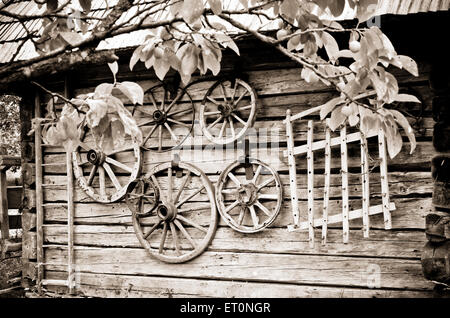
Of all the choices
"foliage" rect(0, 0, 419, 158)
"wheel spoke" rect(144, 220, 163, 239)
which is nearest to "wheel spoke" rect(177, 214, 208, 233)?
"wheel spoke" rect(144, 220, 163, 239)

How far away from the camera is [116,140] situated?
1528 mm

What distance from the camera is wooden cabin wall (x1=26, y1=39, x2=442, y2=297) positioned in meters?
4.39

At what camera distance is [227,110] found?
16.2 feet

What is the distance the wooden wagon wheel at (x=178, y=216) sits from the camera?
509 cm

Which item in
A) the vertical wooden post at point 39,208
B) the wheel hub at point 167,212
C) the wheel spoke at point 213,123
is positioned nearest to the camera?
the wheel spoke at point 213,123

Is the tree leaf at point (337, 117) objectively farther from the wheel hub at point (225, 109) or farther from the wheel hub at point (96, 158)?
the wheel hub at point (96, 158)

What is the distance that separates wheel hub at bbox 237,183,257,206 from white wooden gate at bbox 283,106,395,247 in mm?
428

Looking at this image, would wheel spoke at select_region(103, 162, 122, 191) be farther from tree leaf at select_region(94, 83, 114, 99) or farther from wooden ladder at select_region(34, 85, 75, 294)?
tree leaf at select_region(94, 83, 114, 99)

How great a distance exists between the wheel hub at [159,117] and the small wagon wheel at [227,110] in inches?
18.5

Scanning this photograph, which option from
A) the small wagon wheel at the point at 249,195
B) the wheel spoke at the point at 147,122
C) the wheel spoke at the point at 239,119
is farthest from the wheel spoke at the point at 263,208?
the wheel spoke at the point at 147,122

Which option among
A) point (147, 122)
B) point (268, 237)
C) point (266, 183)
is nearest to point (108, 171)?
point (147, 122)

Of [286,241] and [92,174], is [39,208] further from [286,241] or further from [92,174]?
[286,241]

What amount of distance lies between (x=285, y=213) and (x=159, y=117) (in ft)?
5.91
